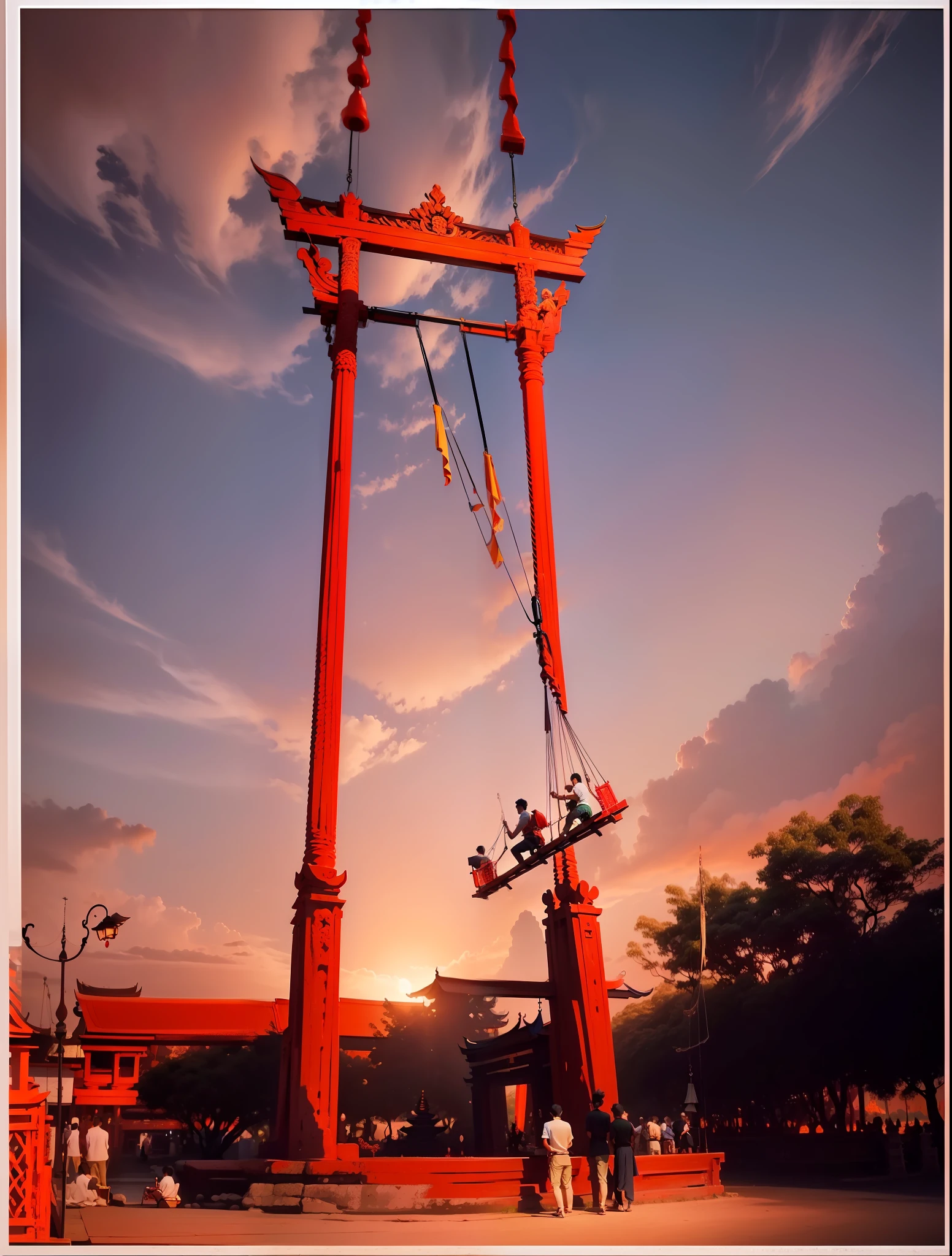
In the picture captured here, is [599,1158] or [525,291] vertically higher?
[525,291]

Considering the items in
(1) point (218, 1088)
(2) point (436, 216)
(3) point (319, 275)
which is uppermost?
(2) point (436, 216)

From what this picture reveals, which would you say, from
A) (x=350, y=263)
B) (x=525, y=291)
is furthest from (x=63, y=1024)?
(x=525, y=291)

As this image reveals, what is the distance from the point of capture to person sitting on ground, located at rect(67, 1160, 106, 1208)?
7418 millimetres

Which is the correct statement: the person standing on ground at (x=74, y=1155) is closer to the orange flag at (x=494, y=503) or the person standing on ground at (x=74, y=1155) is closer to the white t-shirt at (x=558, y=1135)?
the white t-shirt at (x=558, y=1135)

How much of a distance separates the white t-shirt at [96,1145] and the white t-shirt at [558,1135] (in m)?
3.57

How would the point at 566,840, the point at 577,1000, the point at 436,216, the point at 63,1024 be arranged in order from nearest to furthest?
the point at 63,1024, the point at 566,840, the point at 577,1000, the point at 436,216

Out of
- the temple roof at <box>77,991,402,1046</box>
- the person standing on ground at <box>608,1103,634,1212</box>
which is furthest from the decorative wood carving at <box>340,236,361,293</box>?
the temple roof at <box>77,991,402,1046</box>

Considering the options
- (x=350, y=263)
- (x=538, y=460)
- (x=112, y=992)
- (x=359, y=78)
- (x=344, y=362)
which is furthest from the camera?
(x=112, y=992)

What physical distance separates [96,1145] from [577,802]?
15.0 ft

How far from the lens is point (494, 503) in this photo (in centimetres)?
1001

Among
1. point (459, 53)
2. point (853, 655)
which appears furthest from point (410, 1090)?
point (459, 53)

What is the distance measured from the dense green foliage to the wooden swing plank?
3.35 metres

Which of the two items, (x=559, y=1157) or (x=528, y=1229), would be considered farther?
(x=559, y=1157)

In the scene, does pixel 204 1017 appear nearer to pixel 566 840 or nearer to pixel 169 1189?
pixel 169 1189
